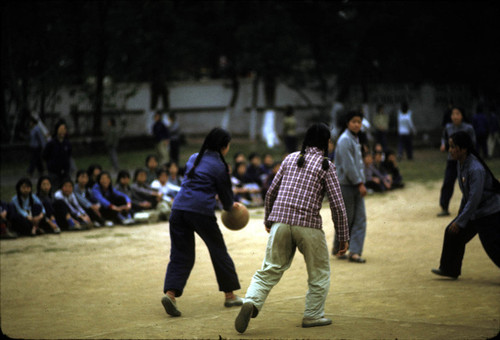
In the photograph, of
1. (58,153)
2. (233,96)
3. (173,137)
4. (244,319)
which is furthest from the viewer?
(233,96)

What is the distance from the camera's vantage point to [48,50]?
25.4m

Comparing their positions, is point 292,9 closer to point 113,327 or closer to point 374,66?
point 374,66

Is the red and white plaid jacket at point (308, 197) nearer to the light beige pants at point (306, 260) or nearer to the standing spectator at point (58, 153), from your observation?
the light beige pants at point (306, 260)

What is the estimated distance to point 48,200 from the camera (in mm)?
11867

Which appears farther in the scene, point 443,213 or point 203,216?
point 443,213

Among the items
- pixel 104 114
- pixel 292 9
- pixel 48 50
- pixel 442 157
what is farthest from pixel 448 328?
pixel 104 114

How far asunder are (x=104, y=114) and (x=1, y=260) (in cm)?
2820

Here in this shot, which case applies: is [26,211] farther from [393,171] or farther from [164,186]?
[393,171]

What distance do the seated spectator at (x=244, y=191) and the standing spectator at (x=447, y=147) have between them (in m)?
4.14

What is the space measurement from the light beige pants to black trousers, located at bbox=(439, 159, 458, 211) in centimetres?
623

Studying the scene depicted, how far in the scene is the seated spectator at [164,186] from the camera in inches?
532

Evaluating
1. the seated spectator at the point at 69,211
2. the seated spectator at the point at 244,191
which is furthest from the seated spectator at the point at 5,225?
the seated spectator at the point at 244,191

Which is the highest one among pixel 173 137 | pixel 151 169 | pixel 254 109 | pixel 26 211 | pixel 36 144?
pixel 254 109


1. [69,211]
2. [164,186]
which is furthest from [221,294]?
[164,186]
